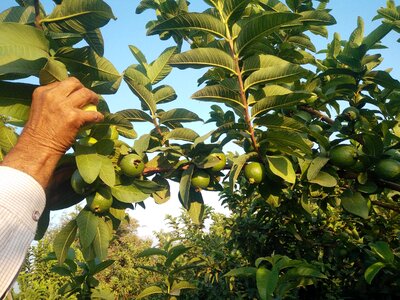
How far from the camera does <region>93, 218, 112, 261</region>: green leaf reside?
1.47 m

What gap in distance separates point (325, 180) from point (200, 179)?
1.75ft

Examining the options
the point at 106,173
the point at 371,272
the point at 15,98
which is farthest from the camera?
the point at 371,272

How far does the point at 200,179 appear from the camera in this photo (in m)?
1.56

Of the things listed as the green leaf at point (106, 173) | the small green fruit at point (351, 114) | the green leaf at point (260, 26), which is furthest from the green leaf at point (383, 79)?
the green leaf at point (106, 173)

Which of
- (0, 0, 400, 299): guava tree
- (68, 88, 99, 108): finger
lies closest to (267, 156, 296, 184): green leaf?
(0, 0, 400, 299): guava tree

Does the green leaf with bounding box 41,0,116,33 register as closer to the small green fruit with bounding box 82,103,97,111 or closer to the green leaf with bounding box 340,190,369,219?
the small green fruit with bounding box 82,103,97,111

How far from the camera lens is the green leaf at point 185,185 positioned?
1.46 metres

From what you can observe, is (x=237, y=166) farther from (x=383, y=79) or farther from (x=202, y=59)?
(x=383, y=79)

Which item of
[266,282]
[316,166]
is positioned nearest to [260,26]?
[316,166]

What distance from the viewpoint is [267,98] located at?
1338 millimetres

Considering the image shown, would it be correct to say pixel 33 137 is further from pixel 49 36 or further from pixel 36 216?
pixel 49 36

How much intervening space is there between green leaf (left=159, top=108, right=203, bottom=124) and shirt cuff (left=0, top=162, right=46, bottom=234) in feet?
2.44

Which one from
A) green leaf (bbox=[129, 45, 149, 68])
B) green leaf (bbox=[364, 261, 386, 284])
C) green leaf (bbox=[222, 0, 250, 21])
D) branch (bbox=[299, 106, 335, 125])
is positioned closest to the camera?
green leaf (bbox=[222, 0, 250, 21])

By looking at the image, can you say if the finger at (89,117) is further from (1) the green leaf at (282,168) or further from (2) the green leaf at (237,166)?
(1) the green leaf at (282,168)
